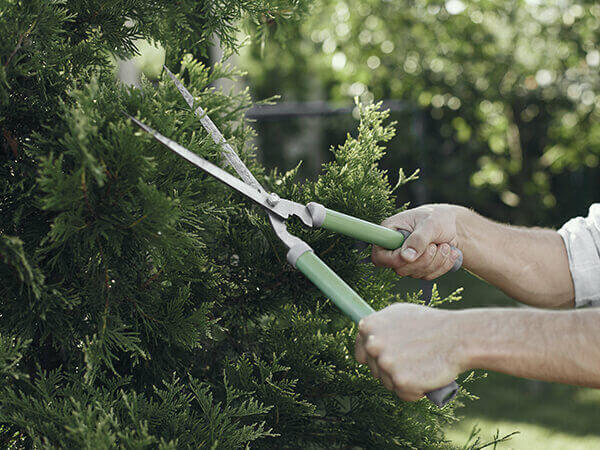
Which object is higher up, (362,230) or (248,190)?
(248,190)

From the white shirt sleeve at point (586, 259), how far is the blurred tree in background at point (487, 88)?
369 centimetres

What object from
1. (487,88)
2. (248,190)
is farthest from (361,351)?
(487,88)

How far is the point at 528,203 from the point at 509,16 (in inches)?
72.4

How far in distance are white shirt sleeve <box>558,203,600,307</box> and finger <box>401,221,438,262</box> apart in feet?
1.81

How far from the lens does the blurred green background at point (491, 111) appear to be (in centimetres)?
454

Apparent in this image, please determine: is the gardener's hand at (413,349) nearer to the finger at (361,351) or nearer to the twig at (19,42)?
the finger at (361,351)

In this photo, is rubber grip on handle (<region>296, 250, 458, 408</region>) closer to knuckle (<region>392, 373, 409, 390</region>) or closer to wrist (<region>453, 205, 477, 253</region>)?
knuckle (<region>392, 373, 409, 390</region>)

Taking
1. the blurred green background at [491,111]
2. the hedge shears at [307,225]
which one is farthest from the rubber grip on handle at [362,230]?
the blurred green background at [491,111]

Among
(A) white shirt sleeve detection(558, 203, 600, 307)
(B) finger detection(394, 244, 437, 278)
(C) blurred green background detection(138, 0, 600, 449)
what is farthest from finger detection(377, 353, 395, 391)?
(C) blurred green background detection(138, 0, 600, 449)

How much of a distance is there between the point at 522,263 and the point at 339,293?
95 cm

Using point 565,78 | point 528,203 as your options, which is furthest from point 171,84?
point 565,78

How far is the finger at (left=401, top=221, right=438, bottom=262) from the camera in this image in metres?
1.59

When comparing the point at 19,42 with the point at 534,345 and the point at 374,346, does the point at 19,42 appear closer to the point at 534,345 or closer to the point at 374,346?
the point at 374,346

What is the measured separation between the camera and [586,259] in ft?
6.34
